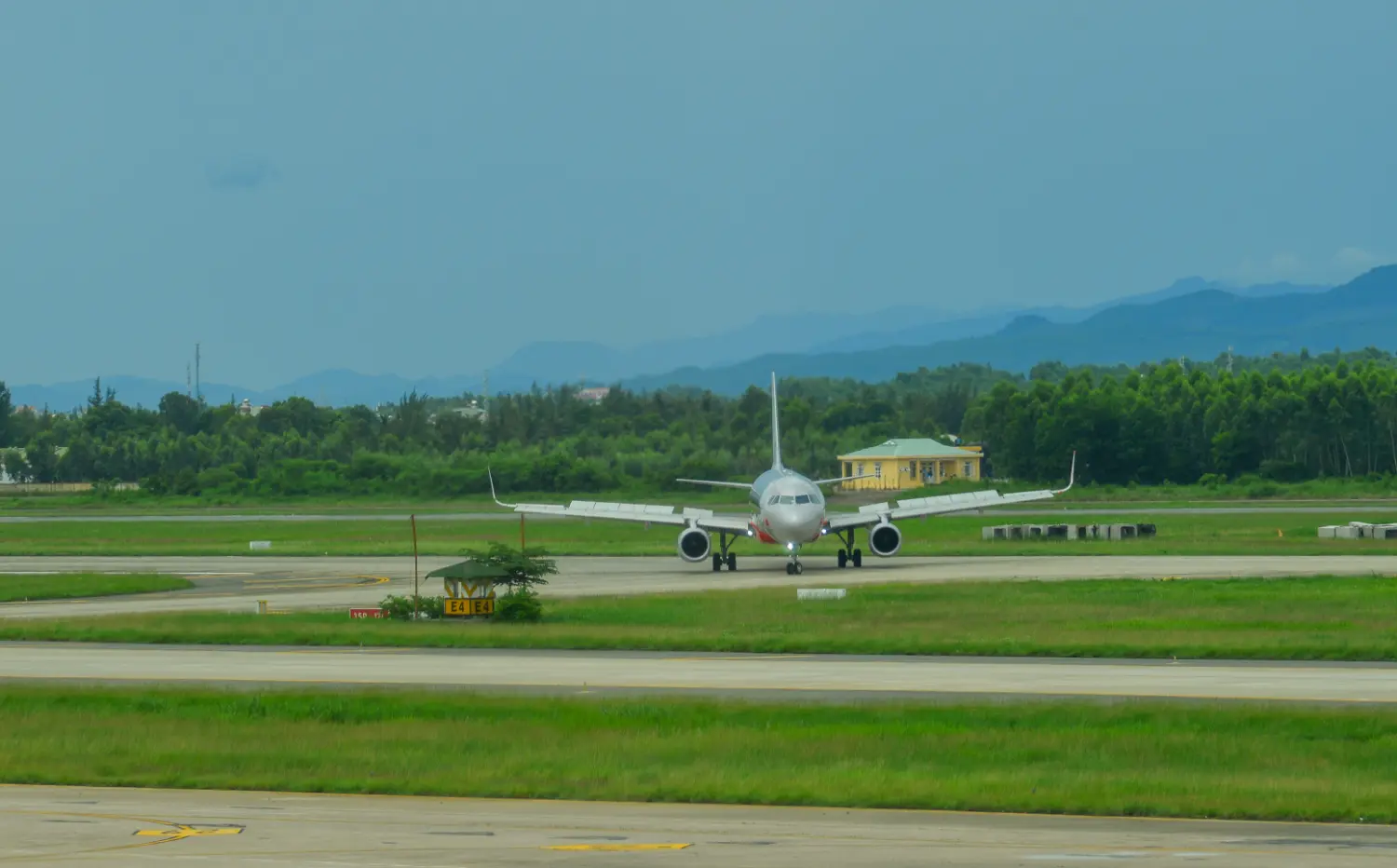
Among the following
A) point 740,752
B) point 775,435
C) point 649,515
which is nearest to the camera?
point 740,752

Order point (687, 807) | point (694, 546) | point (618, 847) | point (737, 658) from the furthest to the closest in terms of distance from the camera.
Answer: point (694, 546) → point (737, 658) → point (687, 807) → point (618, 847)

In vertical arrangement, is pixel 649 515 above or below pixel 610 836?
above

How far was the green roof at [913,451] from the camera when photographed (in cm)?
16800

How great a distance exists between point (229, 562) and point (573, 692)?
168 ft

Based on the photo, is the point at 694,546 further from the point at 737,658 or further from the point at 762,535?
the point at 737,658

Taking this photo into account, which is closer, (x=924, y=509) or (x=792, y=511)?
(x=792, y=511)

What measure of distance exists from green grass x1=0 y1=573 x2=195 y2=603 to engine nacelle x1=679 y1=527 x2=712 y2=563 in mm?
18160

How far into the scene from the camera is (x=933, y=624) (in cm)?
4209

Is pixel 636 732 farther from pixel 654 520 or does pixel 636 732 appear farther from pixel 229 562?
pixel 229 562

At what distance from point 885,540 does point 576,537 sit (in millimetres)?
30564

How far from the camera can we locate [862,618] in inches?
1734

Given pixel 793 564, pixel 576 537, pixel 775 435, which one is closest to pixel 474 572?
pixel 793 564

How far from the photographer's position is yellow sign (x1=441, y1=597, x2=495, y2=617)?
152 ft

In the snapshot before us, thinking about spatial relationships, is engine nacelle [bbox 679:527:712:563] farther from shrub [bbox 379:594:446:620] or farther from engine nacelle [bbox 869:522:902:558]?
shrub [bbox 379:594:446:620]
